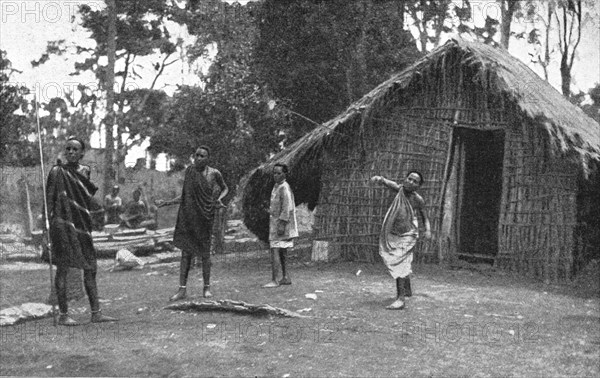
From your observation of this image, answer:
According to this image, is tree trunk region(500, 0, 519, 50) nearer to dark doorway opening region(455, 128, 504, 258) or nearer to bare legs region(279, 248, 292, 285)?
dark doorway opening region(455, 128, 504, 258)

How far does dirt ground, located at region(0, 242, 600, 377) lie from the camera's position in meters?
4.95

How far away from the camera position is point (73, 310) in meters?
7.34

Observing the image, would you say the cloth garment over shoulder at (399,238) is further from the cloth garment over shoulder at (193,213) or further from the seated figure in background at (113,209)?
the seated figure in background at (113,209)

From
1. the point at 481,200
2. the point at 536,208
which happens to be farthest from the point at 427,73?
the point at 481,200

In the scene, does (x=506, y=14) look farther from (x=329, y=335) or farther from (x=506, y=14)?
(x=329, y=335)

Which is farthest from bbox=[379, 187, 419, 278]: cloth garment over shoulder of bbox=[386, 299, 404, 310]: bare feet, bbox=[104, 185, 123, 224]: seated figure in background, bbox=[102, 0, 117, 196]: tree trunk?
bbox=[102, 0, 117, 196]: tree trunk

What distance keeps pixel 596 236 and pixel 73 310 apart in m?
9.34

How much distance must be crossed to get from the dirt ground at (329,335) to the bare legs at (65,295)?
5.3 inches

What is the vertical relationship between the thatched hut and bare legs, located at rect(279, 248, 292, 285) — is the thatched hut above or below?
above

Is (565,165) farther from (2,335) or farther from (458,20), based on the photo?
(458,20)

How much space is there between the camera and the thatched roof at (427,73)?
972 cm

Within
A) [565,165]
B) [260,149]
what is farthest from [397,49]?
[565,165]

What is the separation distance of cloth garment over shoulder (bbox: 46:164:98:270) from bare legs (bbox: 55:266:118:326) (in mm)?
88

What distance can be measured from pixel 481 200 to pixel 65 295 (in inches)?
368
